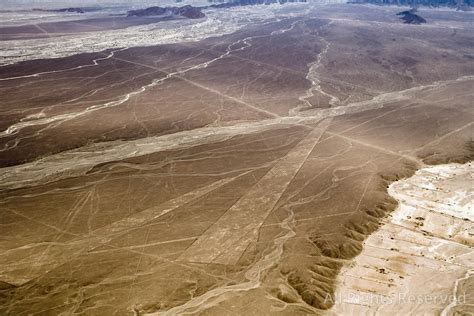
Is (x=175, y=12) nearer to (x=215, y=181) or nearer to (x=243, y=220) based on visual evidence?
(x=215, y=181)

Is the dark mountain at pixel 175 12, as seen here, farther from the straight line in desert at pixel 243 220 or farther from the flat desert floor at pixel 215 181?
the straight line in desert at pixel 243 220

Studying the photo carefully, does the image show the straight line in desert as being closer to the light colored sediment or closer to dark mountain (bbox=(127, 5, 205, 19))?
the light colored sediment

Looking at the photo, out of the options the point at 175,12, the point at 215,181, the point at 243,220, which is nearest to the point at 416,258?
the point at 243,220

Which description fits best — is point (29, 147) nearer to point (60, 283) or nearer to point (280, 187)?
point (60, 283)

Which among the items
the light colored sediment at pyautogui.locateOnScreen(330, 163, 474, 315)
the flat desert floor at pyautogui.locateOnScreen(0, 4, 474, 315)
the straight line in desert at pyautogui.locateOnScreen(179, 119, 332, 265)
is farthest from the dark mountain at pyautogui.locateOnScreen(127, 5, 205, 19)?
the light colored sediment at pyautogui.locateOnScreen(330, 163, 474, 315)

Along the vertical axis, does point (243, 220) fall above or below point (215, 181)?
below

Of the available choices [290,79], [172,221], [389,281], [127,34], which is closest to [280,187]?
[172,221]
